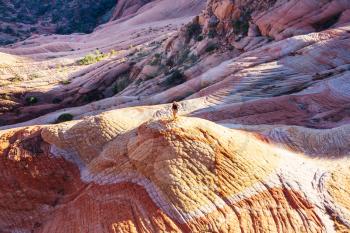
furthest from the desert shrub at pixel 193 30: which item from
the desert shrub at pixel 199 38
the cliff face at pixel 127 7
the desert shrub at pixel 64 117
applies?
the cliff face at pixel 127 7

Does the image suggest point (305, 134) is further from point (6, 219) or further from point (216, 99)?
point (6, 219)

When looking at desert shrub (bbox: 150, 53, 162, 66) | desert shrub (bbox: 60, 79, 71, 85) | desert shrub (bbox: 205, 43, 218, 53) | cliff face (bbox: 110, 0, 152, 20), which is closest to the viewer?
desert shrub (bbox: 205, 43, 218, 53)

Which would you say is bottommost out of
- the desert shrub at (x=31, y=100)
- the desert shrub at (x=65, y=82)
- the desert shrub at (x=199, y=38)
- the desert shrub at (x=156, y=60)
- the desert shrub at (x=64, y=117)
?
the desert shrub at (x=31, y=100)

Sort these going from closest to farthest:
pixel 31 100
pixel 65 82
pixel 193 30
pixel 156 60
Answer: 1. pixel 193 30
2. pixel 156 60
3. pixel 31 100
4. pixel 65 82

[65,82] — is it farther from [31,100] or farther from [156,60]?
[156,60]

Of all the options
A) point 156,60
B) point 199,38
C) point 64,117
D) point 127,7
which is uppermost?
point 199,38

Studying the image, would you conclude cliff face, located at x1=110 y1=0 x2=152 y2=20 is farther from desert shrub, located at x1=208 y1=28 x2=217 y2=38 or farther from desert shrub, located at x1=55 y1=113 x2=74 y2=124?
desert shrub, located at x1=55 y1=113 x2=74 y2=124

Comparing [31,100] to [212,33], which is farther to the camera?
[31,100]

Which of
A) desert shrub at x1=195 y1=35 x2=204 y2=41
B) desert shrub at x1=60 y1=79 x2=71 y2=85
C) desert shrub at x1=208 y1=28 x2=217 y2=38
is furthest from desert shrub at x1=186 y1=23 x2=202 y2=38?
desert shrub at x1=60 y1=79 x2=71 y2=85

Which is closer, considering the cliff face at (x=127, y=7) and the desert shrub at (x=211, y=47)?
the desert shrub at (x=211, y=47)

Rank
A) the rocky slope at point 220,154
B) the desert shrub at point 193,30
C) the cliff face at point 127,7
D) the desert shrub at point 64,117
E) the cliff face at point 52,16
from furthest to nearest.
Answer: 1. the cliff face at point 52,16
2. the cliff face at point 127,7
3. the desert shrub at point 193,30
4. the desert shrub at point 64,117
5. the rocky slope at point 220,154

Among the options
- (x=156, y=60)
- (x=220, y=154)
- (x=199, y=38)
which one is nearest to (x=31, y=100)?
(x=156, y=60)

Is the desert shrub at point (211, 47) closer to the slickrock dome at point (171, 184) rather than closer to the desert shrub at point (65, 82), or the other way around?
the desert shrub at point (65, 82)

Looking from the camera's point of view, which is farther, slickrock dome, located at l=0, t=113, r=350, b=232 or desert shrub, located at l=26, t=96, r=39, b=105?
desert shrub, located at l=26, t=96, r=39, b=105
